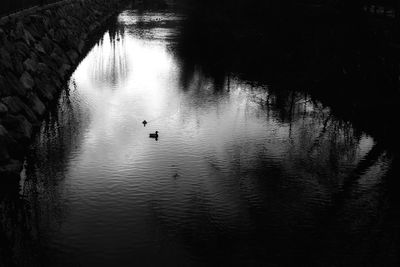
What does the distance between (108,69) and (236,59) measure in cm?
1167

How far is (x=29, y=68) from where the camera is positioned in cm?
3095

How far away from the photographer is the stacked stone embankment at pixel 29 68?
932 inches

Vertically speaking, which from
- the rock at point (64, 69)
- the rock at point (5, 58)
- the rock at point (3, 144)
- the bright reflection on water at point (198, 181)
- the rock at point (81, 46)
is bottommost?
the bright reflection on water at point (198, 181)

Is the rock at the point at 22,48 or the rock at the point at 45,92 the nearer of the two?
the rock at the point at 45,92

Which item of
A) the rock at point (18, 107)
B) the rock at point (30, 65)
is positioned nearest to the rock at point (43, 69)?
the rock at point (30, 65)

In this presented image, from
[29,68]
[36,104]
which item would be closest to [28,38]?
[29,68]

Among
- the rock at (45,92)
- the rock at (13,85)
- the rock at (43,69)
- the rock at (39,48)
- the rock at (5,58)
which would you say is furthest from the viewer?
the rock at (39,48)

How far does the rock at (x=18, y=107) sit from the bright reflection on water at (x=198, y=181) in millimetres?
983

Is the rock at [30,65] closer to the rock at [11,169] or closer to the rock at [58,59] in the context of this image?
the rock at [58,59]

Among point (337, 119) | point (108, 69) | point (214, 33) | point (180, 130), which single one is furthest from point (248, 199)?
point (214, 33)

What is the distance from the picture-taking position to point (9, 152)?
2244 cm

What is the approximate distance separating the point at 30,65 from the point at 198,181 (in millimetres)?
15899

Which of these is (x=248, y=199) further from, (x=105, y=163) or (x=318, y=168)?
(x=105, y=163)

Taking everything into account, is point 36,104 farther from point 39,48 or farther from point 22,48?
point 39,48
